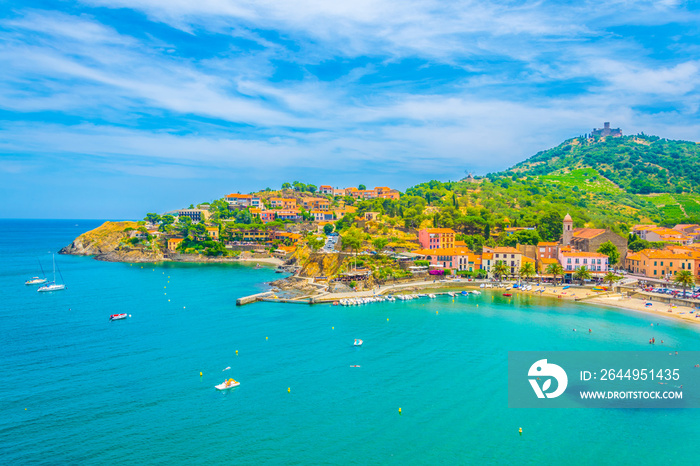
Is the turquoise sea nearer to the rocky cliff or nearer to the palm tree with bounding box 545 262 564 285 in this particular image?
the palm tree with bounding box 545 262 564 285

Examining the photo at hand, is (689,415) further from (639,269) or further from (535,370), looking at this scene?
(639,269)

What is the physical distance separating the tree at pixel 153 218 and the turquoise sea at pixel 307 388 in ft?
262

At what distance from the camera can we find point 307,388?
29938 mm

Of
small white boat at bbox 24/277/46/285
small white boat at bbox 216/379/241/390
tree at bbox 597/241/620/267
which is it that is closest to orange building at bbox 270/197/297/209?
small white boat at bbox 24/277/46/285

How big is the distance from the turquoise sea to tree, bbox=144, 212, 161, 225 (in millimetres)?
79723

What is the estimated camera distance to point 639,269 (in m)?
70.1

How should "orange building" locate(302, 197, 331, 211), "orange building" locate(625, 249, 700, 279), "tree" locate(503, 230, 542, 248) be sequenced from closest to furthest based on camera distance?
"orange building" locate(625, 249, 700, 279), "tree" locate(503, 230, 542, 248), "orange building" locate(302, 197, 331, 211)

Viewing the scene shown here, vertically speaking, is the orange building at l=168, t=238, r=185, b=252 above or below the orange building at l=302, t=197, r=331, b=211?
below

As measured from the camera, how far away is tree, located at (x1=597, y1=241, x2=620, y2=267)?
7225 cm

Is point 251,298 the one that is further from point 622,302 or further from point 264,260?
point 622,302

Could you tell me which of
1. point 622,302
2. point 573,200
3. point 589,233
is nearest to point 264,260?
point 589,233

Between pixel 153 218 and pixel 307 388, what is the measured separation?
118413mm

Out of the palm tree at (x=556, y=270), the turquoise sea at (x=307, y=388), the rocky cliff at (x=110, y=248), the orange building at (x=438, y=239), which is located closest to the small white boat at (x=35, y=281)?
the turquoise sea at (x=307, y=388)

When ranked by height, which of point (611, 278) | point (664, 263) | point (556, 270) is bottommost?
point (611, 278)
